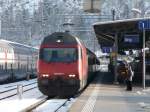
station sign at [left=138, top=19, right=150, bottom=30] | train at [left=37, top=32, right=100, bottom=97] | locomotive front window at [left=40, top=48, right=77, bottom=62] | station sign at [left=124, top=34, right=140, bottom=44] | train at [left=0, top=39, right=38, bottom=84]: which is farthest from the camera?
station sign at [left=124, top=34, right=140, bottom=44]

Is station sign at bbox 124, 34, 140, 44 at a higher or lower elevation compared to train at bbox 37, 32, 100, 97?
higher

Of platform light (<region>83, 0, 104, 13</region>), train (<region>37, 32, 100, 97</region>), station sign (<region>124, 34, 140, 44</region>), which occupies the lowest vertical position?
train (<region>37, 32, 100, 97</region>)

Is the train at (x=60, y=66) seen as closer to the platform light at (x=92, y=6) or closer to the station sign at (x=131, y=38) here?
the platform light at (x=92, y=6)

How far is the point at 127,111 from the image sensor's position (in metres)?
18.5

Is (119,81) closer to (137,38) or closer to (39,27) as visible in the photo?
(137,38)

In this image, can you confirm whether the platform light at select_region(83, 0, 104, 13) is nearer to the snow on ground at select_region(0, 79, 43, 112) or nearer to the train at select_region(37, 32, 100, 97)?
the snow on ground at select_region(0, 79, 43, 112)

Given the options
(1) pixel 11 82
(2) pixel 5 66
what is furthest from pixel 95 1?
(1) pixel 11 82

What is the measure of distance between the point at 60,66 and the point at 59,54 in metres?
0.66

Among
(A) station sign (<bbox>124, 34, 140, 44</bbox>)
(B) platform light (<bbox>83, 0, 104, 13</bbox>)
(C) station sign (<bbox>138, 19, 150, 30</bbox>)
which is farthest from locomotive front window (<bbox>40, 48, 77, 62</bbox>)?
(A) station sign (<bbox>124, 34, 140, 44</bbox>)

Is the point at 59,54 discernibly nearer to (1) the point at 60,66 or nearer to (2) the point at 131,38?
(1) the point at 60,66

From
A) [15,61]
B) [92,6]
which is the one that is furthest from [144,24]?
[15,61]

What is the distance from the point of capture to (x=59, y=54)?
26.5m

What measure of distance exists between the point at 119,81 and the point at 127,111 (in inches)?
945

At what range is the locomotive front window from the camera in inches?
1037
